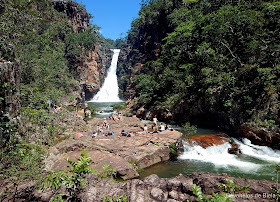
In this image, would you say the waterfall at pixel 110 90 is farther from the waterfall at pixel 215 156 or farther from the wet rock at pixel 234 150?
the wet rock at pixel 234 150


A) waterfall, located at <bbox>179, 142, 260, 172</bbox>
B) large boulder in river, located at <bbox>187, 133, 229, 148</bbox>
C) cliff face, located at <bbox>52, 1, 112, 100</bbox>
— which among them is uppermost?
cliff face, located at <bbox>52, 1, 112, 100</bbox>

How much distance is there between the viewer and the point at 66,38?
34625 millimetres

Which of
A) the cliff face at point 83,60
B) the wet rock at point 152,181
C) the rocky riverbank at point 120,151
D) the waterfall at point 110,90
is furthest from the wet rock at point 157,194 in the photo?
the waterfall at point 110,90

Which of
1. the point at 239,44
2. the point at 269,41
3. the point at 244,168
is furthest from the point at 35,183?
the point at 239,44

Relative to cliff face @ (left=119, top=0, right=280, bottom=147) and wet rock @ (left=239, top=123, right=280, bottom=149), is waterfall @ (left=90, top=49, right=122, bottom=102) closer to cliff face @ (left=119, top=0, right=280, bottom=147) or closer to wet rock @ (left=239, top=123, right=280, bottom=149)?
cliff face @ (left=119, top=0, right=280, bottom=147)

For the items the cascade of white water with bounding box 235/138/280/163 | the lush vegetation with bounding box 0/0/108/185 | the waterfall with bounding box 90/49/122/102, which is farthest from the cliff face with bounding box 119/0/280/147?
the waterfall with bounding box 90/49/122/102

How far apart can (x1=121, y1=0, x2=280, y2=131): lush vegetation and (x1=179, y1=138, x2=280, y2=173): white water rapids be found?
6.38 feet

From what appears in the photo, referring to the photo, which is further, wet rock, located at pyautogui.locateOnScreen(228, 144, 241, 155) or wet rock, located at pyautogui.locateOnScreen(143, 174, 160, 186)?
wet rock, located at pyautogui.locateOnScreen(228, 144, 241, 155)

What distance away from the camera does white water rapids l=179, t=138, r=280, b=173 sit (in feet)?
30.2

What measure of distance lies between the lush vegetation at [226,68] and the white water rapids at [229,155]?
6.38 feet

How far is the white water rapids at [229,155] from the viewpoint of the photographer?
9.22m

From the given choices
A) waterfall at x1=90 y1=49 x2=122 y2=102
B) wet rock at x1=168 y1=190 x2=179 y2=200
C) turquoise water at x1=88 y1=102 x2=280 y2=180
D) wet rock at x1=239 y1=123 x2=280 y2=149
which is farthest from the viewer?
waterfall at x1=90 y1=49 x2=122 y2=102

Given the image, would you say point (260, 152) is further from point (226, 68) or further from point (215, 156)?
point (226, 68)

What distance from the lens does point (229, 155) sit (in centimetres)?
1039
